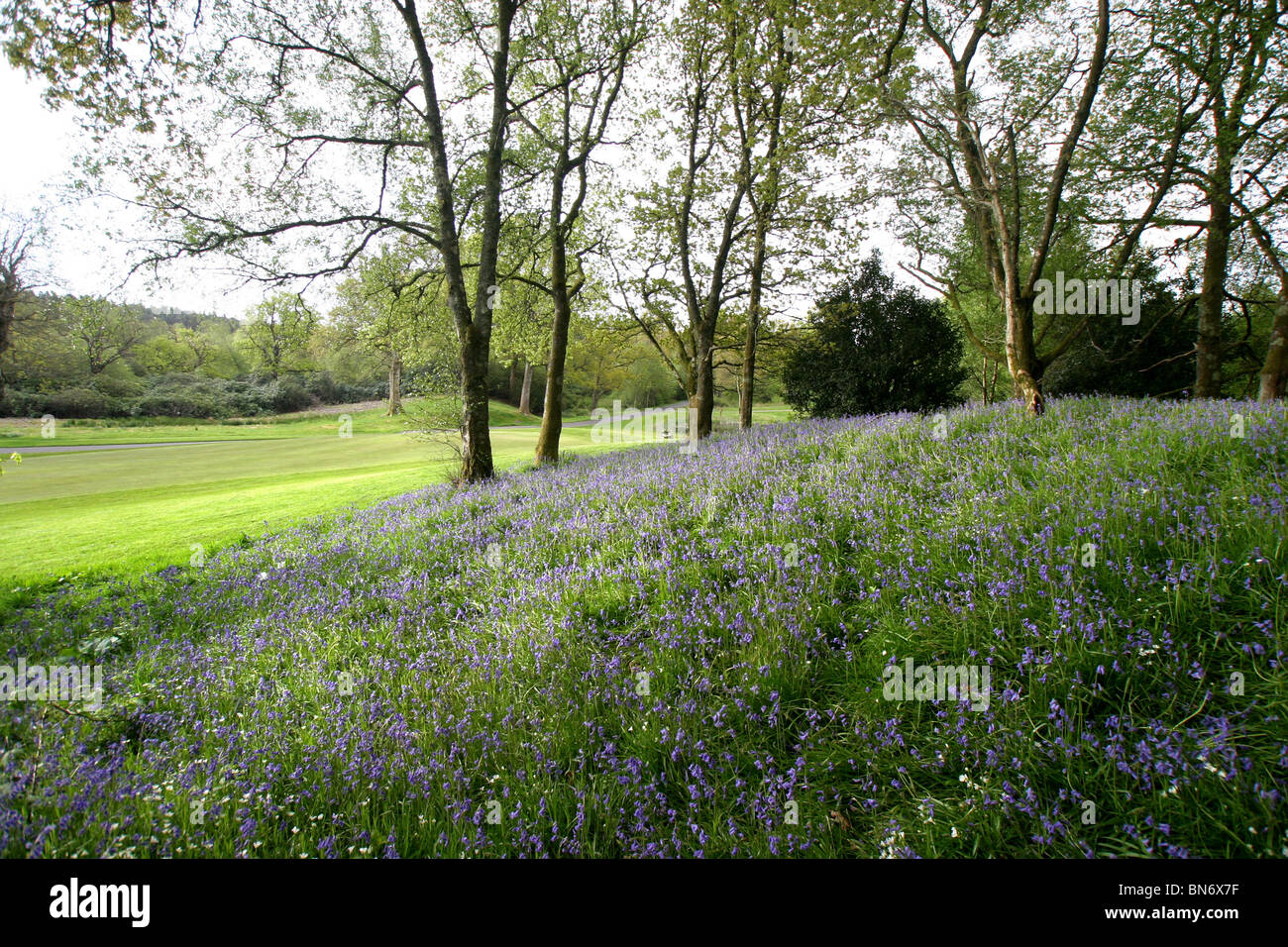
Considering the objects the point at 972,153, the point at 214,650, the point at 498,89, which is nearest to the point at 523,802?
the point at 214,650

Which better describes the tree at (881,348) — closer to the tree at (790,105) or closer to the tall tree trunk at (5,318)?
the tree at (790,105)

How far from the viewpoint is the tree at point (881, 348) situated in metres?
19.3

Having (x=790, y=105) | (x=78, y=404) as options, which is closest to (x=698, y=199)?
(x=790, y=105)

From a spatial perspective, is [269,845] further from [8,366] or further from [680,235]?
[8,366]

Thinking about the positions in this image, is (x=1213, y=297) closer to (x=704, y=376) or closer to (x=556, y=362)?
(x=704, y=376)

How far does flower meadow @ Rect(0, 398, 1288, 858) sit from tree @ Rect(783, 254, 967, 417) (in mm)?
14785

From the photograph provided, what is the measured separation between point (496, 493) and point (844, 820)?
336 inches

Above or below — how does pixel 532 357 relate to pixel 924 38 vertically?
below

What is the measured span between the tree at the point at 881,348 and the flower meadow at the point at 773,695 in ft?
48.5

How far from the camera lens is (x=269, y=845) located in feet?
7.38

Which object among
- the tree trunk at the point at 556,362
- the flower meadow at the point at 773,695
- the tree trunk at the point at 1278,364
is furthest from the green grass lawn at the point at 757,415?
the flower meadow at the point at 773,695

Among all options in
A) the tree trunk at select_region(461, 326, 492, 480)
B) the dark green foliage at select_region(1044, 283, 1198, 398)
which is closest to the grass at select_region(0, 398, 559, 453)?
the tree trunk at select_region(461, 326, 492, 480)

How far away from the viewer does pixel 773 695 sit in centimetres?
277

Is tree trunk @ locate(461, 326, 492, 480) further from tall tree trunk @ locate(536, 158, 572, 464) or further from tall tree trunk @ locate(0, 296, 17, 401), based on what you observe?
tall tree trunk @ locate(0, 296, 17, 401)
